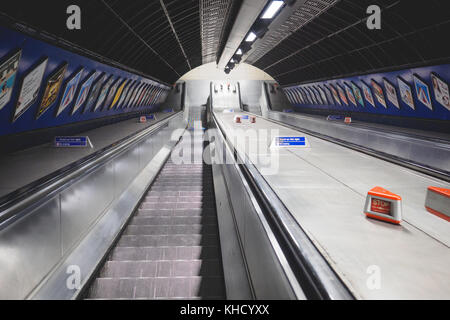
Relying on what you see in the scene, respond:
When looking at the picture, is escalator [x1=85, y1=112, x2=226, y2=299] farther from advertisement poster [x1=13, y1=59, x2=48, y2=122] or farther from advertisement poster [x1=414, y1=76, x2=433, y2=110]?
advertisement poster [x1=414, y1=76, x2=433, y2=110]

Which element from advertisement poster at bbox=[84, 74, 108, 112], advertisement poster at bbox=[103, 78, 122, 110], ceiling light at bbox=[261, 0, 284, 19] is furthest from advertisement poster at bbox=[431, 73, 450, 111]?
advertisement poster at bbox=[103, 78, 122, 110]

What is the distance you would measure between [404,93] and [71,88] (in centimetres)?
1101

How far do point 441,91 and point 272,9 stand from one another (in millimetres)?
5861

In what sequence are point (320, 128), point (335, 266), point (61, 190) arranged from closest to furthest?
point (335, 266)
point (61, 190)
point (320, 128)

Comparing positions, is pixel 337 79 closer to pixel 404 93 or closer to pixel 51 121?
pixel 404 93

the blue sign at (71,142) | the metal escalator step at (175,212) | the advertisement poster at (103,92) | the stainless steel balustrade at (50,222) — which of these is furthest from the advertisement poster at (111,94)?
the metal escalator step at (175,212)

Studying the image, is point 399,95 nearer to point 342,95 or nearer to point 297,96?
point 342,95

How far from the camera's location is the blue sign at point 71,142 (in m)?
5.89

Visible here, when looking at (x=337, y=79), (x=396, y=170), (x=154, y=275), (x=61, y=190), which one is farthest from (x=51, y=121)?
(x=337, y=79)

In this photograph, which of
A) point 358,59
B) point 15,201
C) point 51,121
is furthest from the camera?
point 358,59

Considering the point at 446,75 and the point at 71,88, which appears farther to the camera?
the point at 446,75

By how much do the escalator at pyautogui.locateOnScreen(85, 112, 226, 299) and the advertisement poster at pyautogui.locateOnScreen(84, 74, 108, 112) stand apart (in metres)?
4.36
